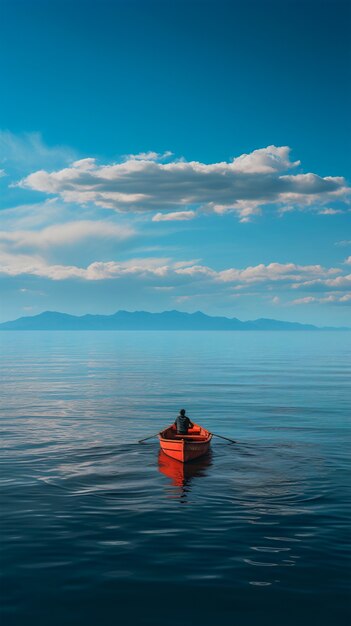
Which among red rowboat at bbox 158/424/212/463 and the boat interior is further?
the boat interior

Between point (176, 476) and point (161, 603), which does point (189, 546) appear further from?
point (176, 476)

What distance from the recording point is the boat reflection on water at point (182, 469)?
1097 inches

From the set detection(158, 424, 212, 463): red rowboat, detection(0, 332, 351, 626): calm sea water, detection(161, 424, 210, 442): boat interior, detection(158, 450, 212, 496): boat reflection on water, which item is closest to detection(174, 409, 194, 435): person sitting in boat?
detection(161, 424, 210, 442): boat interior

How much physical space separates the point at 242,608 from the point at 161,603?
214 cm

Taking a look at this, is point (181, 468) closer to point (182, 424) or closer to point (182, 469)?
point (182, 469)

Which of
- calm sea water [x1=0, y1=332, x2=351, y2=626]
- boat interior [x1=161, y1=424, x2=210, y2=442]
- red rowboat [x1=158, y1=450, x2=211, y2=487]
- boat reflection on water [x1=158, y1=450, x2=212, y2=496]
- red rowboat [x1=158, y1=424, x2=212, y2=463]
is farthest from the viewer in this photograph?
boat interior [x1=161, y1=424, x2=210, y2=442]

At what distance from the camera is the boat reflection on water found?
27.9 metres

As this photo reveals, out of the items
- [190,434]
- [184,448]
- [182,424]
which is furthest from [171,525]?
[190,434]

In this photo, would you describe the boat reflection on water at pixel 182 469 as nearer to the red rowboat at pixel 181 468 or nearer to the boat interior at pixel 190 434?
the red rowboat at pixel 181 468

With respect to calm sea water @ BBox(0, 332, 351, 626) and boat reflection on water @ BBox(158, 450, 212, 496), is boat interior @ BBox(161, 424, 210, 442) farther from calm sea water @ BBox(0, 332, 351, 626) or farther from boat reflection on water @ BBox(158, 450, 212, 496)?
boat reflection on water @ BBox(158, 450, 212, 496)

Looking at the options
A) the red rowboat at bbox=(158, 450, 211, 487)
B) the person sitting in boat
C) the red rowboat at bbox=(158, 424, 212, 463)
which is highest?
the person sitting in boat

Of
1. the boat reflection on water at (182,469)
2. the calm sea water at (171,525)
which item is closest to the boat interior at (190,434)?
the calm sea water at (171,525)

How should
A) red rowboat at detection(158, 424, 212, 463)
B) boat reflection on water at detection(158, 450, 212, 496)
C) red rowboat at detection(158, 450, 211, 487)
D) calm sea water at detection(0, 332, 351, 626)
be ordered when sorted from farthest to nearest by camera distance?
1. red rowboat at detection(158, 424, 212, 463)
2. red rowboat at detection(158, 450, 211, 487)
3. boat reflection on water at detection(158, 450, 212, 496)
4. calm sea water at detection(0, 332, 351, 626)

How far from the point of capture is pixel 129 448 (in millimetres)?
36500
